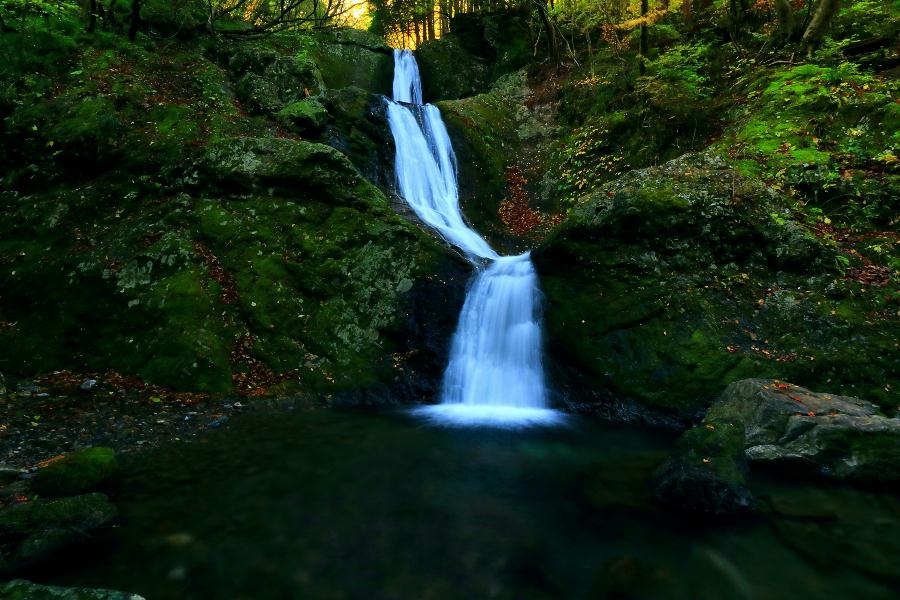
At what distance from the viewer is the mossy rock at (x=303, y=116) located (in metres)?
13.0

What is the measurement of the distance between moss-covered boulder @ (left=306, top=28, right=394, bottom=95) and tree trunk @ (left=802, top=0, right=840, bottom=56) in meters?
15.3

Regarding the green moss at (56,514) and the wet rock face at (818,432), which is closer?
the green moss at (56,514)

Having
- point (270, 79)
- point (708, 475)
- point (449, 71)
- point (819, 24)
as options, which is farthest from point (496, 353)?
point (449, 71)

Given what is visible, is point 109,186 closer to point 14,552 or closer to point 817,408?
point 14,552

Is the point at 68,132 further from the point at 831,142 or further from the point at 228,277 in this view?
the point at 831,142

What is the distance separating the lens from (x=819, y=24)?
1123cm

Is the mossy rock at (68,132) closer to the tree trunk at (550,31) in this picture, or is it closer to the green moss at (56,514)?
the green moss at (56,514)

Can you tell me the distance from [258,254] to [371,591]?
7.34 m


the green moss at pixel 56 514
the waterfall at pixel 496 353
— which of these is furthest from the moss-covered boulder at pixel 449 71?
the green moss at pixel 56 514

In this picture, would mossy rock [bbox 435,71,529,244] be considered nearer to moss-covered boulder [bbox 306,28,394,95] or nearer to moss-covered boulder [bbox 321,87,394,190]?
moss-covered boulder [bbox 321,87,394,190]

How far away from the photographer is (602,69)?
57.8 feet

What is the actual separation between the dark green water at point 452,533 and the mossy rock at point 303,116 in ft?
31.6

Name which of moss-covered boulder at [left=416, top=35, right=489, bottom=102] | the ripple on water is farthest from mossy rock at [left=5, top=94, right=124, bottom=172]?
moss-covered boulder at [left=416, top=35, right=489, bottom=102]

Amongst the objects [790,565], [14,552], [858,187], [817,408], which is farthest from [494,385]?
[858,187]
